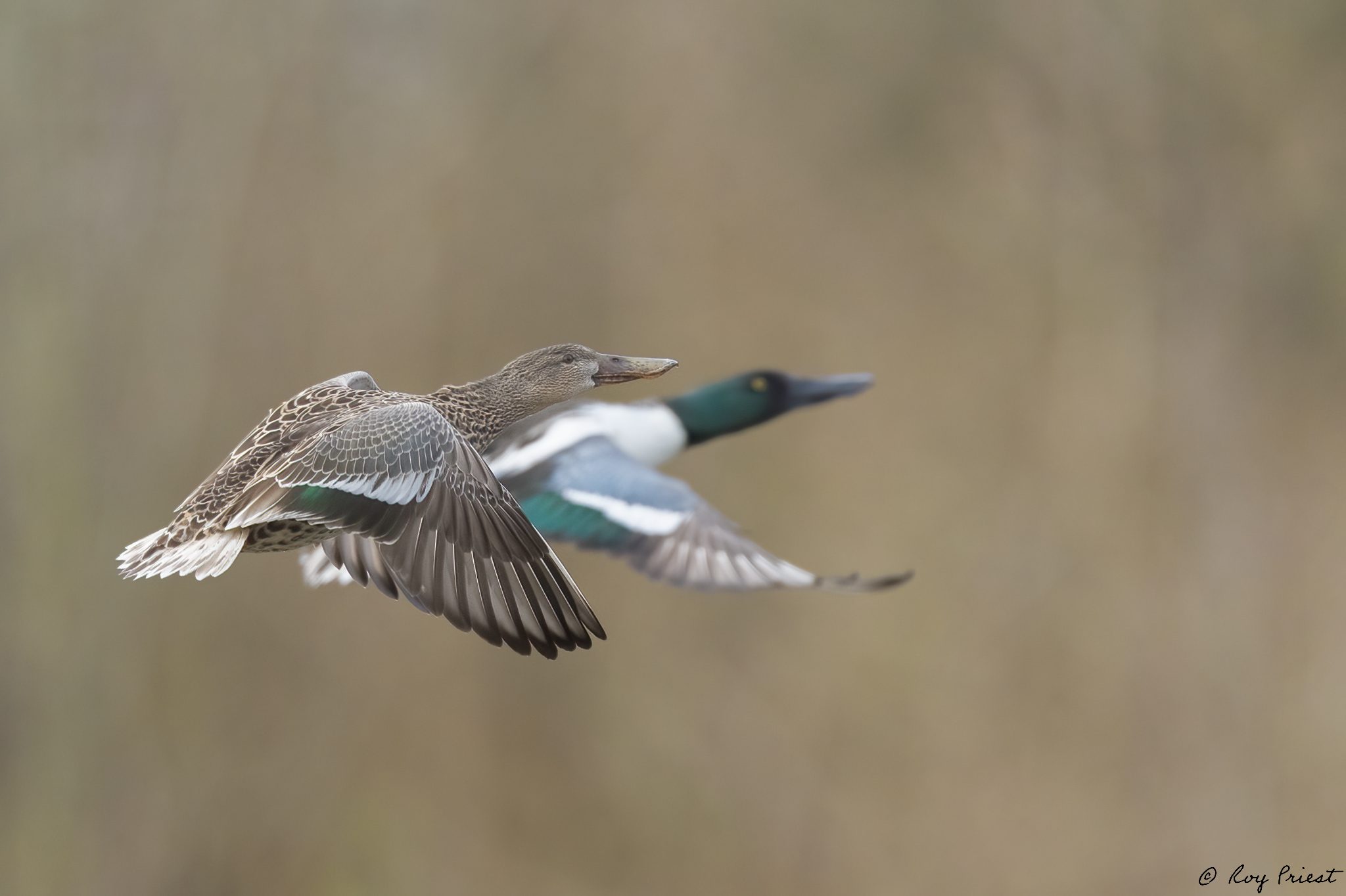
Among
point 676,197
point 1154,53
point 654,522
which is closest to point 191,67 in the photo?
point 676,197

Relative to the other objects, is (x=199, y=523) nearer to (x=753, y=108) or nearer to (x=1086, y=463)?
(x=753, y=108)

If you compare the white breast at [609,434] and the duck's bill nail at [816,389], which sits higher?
the white breast at [609,434]

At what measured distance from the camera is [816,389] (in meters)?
2.53

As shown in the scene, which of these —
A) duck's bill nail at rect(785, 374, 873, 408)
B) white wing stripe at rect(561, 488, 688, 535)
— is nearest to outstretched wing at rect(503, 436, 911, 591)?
white wing stripe at rect(561, 488, 688, 535)

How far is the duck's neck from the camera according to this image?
109 centimetres

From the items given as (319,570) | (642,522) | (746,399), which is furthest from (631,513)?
(319,570)

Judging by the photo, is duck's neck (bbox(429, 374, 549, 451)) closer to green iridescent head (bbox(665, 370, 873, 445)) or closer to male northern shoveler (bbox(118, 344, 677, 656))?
male northern shoveler (bbox(118, 344, 677, 656))

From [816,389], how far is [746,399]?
13 centimetres

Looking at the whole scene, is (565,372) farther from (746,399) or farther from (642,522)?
(746,399)

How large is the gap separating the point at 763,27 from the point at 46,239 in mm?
2084

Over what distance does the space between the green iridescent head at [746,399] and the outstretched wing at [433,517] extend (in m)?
1.47

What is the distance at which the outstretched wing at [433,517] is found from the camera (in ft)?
2.96

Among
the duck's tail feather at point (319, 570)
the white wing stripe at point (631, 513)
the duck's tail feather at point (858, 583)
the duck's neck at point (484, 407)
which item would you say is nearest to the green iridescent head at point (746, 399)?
the white wing stripe at point (631, 513)

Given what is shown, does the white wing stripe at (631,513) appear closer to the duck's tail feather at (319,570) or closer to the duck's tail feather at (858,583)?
the duck's tail feather at (858,583)
